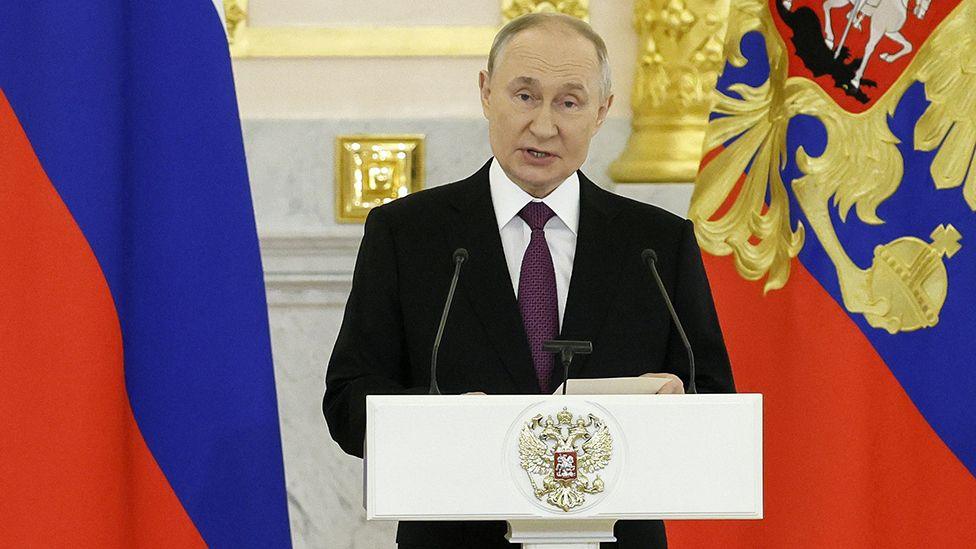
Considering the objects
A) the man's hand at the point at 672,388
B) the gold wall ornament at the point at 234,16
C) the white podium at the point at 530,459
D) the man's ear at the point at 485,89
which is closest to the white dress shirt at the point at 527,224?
the man's ear at the point at 485,89

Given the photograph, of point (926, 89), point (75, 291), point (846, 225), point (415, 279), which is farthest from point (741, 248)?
point (75, 291)

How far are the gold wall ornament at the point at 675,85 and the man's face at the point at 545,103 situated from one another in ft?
2.99

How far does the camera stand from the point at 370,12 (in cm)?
309

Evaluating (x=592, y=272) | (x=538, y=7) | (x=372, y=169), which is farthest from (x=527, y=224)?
(x=538, y=7)

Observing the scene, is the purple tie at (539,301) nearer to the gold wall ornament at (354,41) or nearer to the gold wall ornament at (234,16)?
the gold wall ornament at (354,41)

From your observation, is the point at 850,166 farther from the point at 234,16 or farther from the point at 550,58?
the point at 234,16

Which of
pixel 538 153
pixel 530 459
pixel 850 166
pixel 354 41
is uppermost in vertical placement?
pixel 354 41

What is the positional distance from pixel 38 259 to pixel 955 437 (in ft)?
6.19

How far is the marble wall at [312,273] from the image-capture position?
302cm

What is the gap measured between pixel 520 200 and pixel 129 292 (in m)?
0.82

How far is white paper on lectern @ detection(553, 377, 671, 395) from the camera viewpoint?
1597 mm

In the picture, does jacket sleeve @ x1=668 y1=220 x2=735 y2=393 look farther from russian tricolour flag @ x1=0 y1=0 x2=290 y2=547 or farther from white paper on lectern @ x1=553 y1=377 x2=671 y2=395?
russian tricolour flag @ x1=0 y1=0 x2=290 y2=547

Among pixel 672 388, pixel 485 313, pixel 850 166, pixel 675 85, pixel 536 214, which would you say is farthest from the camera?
pixel 675 85

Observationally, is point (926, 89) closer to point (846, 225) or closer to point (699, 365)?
point (846, 225)
